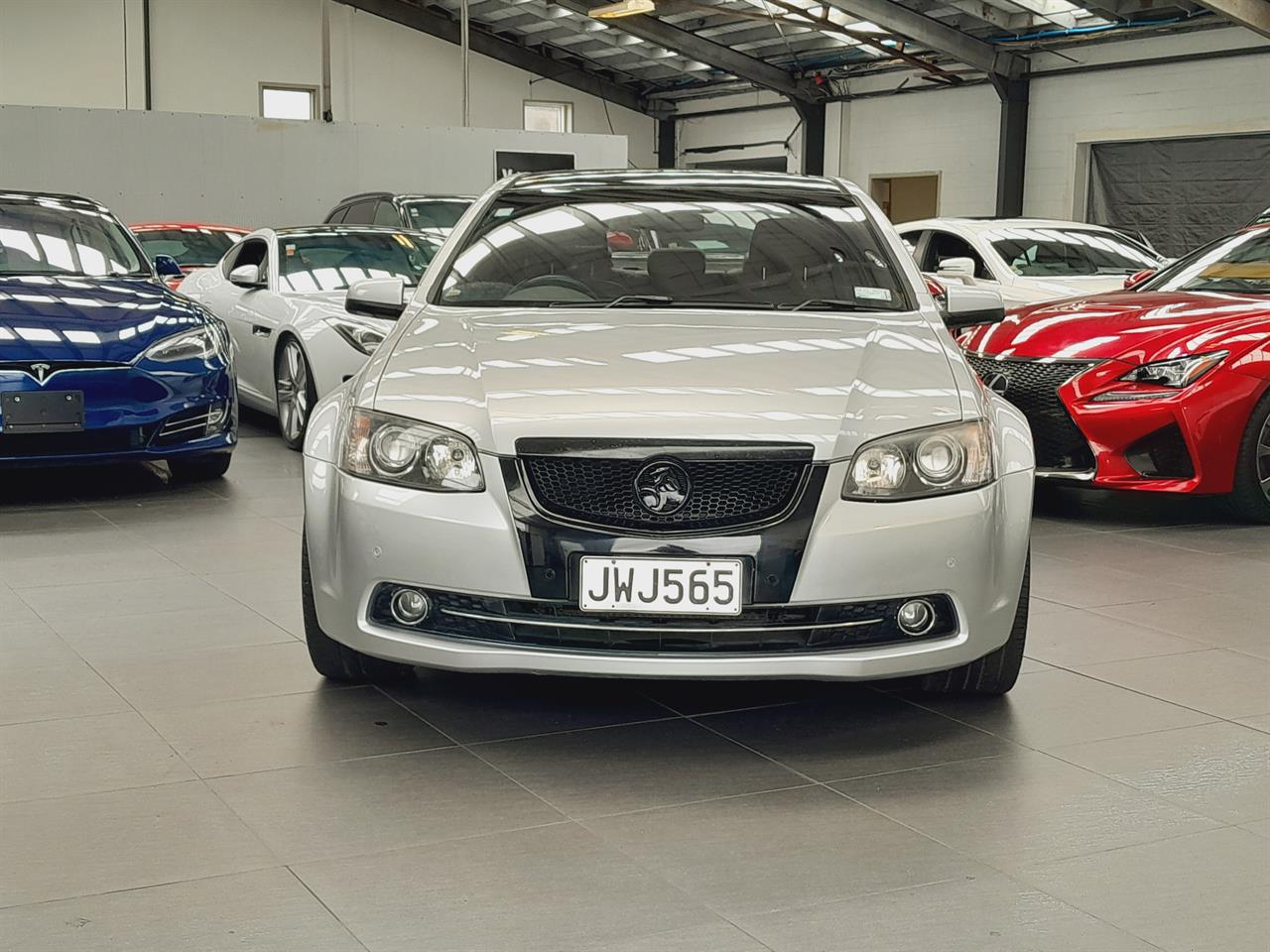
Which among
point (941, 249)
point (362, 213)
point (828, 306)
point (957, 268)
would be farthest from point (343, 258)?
point (362, 213)

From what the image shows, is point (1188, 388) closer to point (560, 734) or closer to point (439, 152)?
point (560, 734)

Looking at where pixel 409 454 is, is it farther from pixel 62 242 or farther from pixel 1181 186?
pixel 1181 186

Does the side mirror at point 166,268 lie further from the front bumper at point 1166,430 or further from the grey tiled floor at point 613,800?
the front bumper at point 1166,430

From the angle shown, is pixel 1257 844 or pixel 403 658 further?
pixel 403 658

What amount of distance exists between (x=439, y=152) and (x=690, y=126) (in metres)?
9.23

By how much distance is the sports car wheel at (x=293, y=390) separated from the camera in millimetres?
8141

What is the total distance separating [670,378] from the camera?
3.40 m

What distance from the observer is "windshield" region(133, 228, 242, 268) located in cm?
1264

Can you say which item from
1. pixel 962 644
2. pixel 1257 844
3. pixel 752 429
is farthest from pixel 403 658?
pixel 1257 844

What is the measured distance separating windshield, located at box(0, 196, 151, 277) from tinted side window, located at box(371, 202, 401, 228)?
635cm

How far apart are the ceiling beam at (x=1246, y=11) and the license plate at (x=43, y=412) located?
13032 millimetres

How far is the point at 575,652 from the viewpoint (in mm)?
3211

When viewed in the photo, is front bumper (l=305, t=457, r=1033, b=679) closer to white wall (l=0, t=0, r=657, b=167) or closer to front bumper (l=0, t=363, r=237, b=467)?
front bumper (l=0, t=363, r=237, b=467)

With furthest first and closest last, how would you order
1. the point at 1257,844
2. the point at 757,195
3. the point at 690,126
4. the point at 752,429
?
the point at 690,126 → the point at 757,195 → the point at 752,429 → the point at 1257,844
